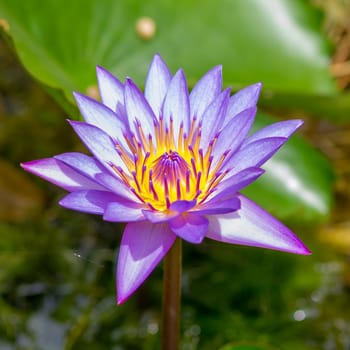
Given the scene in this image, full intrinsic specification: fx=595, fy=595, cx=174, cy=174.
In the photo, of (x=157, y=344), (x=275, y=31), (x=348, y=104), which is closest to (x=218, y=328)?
(x=157, y=344)

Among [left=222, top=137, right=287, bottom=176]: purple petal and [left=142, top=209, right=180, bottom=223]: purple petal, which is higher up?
[left=222, top=137, right=287, bottom=176]: purple petal

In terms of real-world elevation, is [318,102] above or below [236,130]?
above

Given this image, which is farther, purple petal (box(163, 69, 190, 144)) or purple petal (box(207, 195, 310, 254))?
purple petal (box(163, 69, 190, 144))

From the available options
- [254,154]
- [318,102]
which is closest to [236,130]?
[254,154]

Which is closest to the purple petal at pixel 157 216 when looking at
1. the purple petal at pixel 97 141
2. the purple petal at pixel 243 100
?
the purple petal at pixel 97 141

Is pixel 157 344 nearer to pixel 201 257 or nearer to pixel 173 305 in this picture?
pixel 201 257

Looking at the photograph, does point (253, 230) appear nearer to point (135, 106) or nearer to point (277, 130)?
point (277, 130)

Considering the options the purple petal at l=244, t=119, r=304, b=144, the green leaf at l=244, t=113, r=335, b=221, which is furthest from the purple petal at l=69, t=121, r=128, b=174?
the green leaf at l=244, t=113, r=335, b=221

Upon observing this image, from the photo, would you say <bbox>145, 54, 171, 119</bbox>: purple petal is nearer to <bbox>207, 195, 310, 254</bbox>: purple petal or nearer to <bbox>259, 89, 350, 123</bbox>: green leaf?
<bbox>207, 195, 310, 254</bbox>: purple petal
